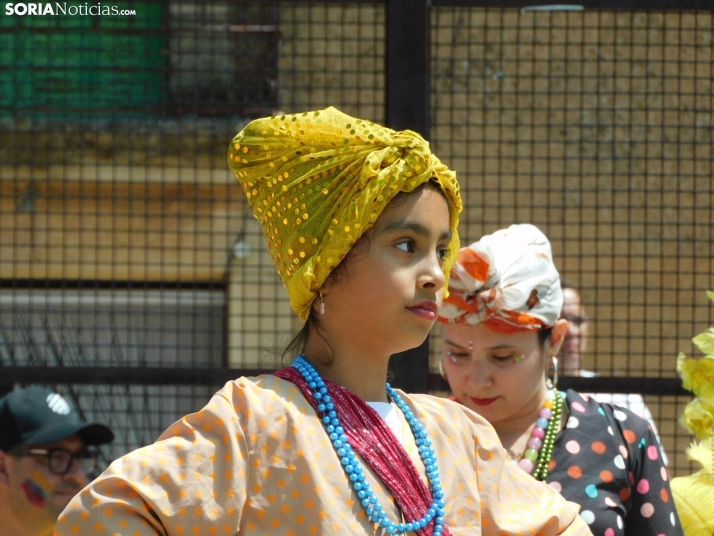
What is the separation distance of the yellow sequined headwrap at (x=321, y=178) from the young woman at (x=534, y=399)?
27.2 inches

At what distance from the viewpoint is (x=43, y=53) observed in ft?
15.8

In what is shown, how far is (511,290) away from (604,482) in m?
0.48

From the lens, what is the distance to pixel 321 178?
1.85 meters

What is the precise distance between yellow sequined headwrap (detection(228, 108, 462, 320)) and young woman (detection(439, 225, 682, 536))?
69 cm

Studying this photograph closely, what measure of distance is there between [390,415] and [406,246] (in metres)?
0.31

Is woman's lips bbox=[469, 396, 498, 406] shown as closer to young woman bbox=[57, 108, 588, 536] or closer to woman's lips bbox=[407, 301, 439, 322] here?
young woman bbox=[57, 108, 588, 536]

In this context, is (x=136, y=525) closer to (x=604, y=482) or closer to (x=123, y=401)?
(x=604, y=482)

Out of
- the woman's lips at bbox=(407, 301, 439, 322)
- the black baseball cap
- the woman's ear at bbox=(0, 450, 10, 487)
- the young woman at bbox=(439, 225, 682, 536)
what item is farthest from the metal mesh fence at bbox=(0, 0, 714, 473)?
the woman's lips at bbox=(407, 301, 439, 322)

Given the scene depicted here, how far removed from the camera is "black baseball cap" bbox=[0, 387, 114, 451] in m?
2.83

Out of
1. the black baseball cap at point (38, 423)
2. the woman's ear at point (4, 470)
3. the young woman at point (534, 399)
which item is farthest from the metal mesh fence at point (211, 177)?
the young woman at point (534, 399)

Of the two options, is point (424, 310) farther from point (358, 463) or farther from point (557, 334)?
point (557, 334)

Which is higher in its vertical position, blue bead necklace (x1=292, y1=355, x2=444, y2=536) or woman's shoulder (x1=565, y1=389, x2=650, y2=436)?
blue bead necklace (x1=292, y1=355, x2=444, y2=536)

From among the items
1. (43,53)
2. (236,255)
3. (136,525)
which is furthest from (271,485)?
(43,53)

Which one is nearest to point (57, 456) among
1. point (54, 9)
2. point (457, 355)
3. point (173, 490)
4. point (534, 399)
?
point (457, 355)
